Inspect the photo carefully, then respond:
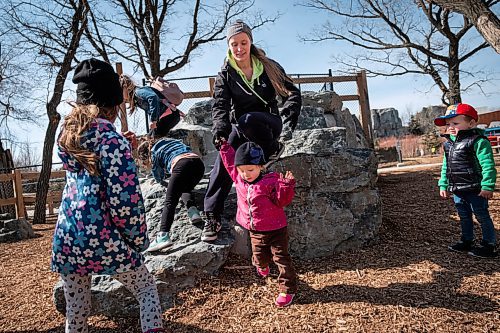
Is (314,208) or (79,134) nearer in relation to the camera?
(79,134)

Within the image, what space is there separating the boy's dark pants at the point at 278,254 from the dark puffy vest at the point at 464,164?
1783 millimetres

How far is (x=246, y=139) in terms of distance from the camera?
8.85 ft

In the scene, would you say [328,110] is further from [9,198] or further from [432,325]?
[9,198]

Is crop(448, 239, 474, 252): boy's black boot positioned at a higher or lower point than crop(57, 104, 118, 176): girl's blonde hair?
lower

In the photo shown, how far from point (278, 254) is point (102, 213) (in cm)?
116

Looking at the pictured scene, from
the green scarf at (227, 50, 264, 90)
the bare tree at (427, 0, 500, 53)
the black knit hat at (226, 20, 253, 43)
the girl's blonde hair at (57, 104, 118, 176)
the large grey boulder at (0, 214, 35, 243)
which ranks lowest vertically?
the large grey boulder at (0, 214, 35, 243)

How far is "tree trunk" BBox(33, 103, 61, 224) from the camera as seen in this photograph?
27.0 feet

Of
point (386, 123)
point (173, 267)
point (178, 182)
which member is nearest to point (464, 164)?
point (178, 182)

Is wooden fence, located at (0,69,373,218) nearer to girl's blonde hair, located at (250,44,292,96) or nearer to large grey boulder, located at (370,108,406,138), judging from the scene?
girl's blonde hair, located at (250,44,292,96)

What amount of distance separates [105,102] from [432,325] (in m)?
2.16

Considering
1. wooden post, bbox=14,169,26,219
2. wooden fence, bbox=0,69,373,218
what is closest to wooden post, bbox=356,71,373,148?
wooden fence, bbox=0,69,373,218

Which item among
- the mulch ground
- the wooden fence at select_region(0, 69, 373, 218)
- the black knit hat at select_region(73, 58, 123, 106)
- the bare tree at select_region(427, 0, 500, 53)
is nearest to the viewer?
the black knit hat at select_region(73, 58, 123, 106)

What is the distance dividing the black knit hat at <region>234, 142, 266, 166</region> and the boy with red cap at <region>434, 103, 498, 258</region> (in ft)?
6.24

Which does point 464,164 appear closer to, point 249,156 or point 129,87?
point 249,156
